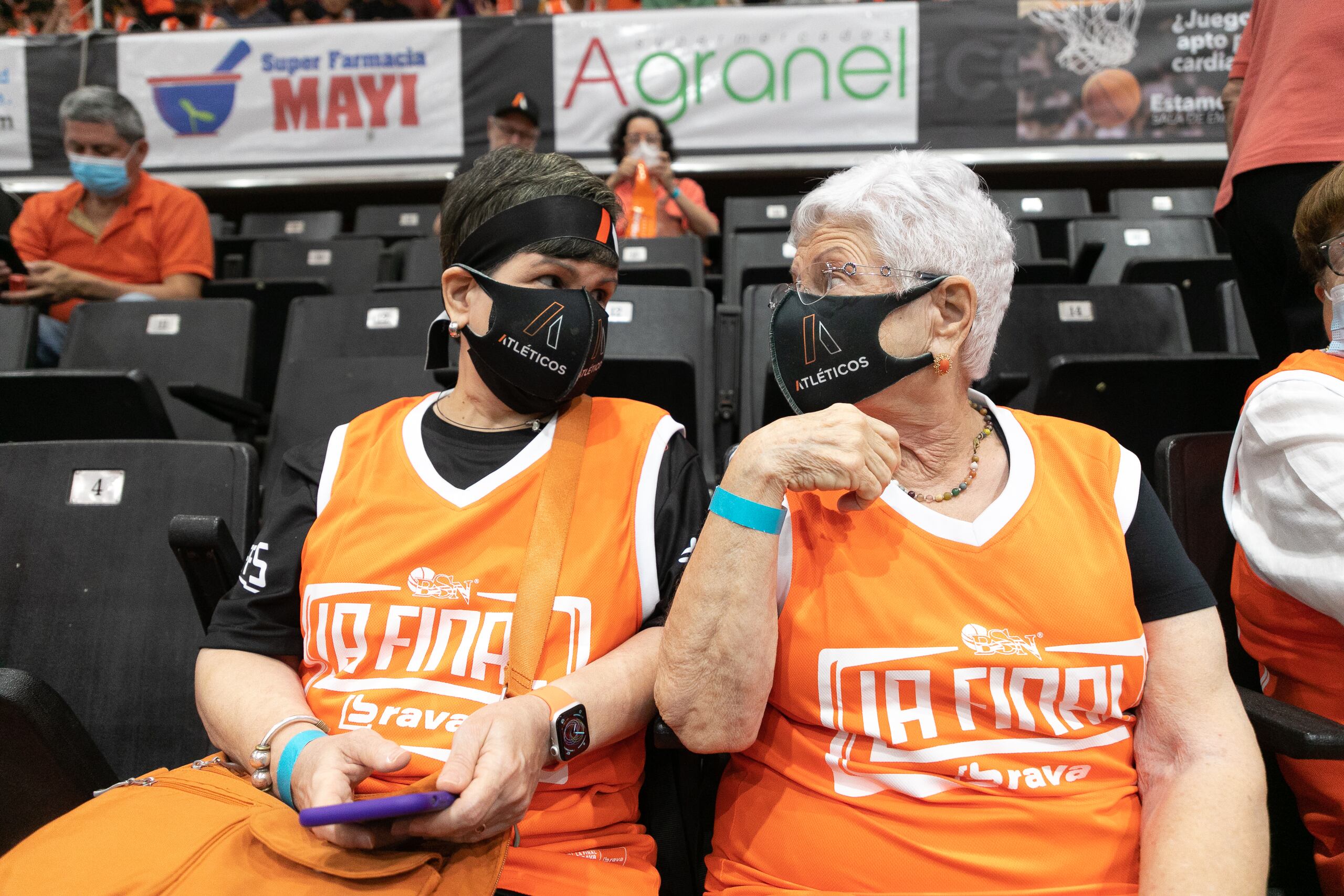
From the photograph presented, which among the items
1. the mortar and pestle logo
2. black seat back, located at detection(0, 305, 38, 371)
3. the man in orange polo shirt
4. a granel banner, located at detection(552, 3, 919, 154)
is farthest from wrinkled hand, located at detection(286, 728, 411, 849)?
the mortar and pestle logo

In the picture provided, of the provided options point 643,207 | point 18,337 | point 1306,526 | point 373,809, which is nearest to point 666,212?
point 643,207

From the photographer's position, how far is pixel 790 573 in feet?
4.03

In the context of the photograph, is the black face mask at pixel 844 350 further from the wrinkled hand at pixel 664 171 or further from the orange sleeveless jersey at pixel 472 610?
the wrinkled hand at pixel 664 171

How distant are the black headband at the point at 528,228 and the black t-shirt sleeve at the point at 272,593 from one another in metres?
0.44

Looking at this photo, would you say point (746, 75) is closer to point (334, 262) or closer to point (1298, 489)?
point (334, 262)

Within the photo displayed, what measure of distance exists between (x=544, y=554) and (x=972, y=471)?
65 cm

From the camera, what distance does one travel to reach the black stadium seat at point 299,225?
6.18 metres

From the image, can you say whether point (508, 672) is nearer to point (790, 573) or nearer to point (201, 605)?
point (790, 573)

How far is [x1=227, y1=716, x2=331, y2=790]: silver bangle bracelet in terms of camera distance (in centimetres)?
112

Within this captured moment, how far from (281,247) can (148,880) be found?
4.48 meters

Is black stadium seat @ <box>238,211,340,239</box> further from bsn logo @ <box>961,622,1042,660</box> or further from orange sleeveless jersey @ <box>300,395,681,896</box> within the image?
bsn logo @ <box>961,622,1042,660</box>

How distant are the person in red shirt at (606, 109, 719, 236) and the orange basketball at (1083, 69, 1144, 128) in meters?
3.03

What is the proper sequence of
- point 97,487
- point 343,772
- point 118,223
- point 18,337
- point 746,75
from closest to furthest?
point 343,772 < point 97,487 < point 18,337 < point 118,223 < point 746,75

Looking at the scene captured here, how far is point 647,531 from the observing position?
4.40ft
